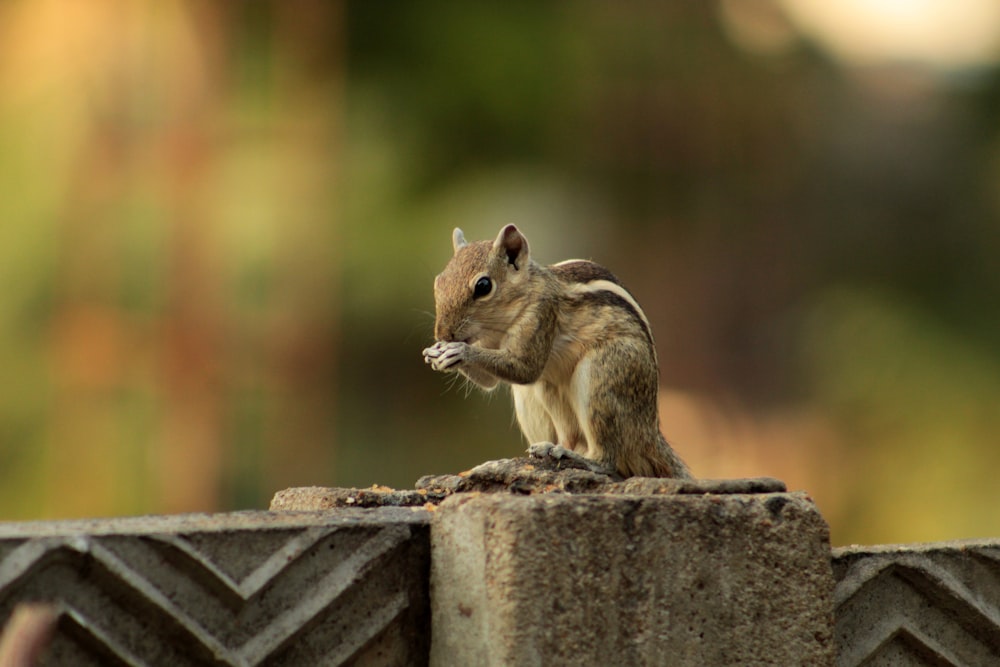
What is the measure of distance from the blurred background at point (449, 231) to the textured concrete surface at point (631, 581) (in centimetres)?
728

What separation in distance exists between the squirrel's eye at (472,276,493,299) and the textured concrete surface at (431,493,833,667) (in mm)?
1092

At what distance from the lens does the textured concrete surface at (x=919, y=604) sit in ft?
7.98

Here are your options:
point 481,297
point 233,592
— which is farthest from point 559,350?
point 233,592

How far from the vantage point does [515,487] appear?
247 cm

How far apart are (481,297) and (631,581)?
127 cm

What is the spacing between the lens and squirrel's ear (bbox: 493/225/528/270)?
3.33 metres

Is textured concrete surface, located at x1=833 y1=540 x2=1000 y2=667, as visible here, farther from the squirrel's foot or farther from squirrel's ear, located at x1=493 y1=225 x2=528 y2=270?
squirrel's ear, located at x1=493 y1=225 x2=528 y2=270

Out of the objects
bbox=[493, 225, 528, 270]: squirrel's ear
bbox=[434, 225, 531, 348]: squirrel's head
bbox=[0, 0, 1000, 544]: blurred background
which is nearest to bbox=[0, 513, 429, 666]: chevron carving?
bbox=[434, 225, 531, 348]: squirrel's head

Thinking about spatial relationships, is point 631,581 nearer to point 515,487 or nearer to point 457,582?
point 457,582

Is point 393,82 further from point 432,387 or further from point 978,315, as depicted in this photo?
point 978,315

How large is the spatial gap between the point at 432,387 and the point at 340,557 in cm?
856

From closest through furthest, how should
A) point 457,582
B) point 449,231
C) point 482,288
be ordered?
point 457,582, point 482,288, point 449,231

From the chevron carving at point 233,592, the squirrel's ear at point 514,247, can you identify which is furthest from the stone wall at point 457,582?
the squirrel's ear at point 514,247

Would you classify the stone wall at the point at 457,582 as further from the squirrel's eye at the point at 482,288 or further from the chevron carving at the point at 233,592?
the squirrel's eye at the point at 482,288
